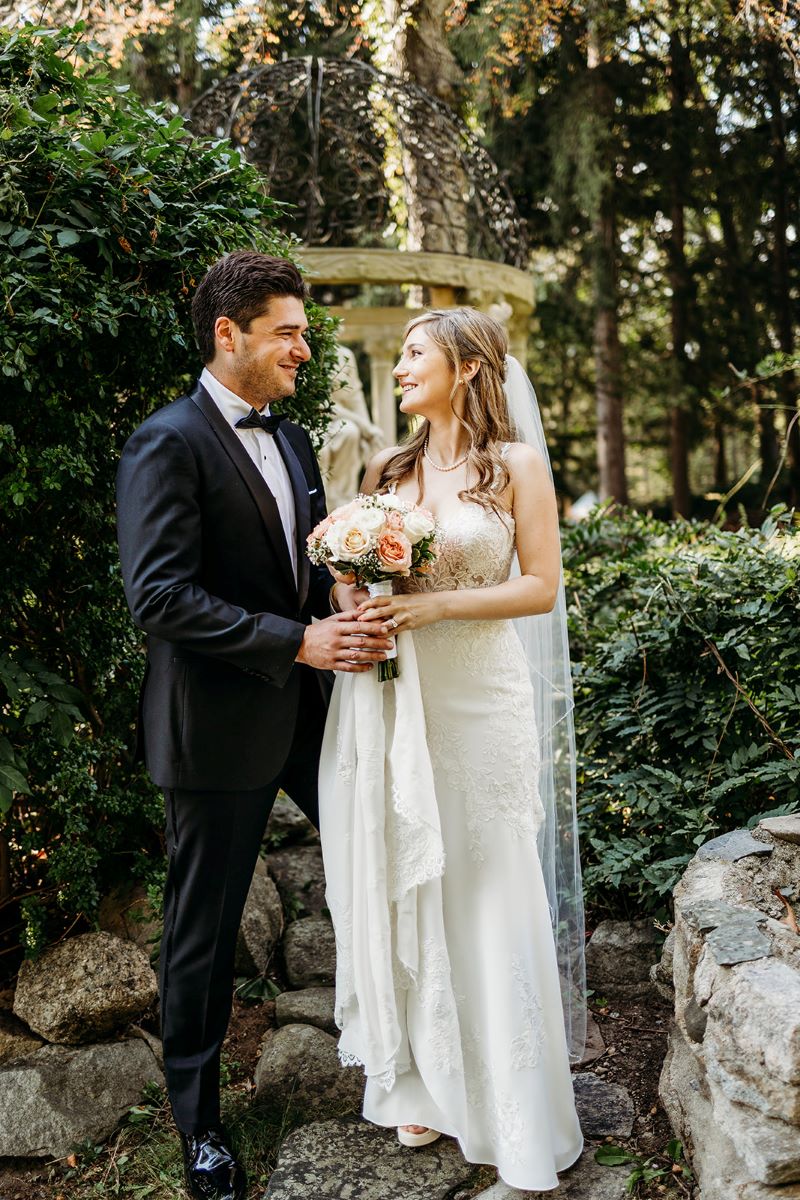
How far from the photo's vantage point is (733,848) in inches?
114

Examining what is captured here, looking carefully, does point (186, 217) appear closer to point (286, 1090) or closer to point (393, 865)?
point (393, 865)

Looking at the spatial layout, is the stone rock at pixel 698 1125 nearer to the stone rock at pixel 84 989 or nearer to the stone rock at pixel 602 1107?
the stone rock at pixel 602 1107

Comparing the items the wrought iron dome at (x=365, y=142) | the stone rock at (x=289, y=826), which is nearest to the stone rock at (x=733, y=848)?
the stone rock at (x=289, y=826)

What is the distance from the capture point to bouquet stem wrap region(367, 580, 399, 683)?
2580mm

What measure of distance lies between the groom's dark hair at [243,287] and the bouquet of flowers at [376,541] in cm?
59

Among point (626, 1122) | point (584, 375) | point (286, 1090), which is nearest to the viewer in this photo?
point (626, 1122)

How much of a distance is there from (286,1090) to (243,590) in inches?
63.9

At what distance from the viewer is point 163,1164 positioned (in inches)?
115

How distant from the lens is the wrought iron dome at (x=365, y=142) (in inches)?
299

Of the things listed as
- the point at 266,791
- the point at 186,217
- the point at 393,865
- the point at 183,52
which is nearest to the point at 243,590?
the point at 266,791

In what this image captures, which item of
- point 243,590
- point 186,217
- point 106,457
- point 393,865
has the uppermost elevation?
point 186,217

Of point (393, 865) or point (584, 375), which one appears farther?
point (584, 375)

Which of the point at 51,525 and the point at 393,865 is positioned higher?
the point at 51,525

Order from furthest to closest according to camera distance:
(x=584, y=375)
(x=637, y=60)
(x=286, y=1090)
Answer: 1. (x=584, y=375)
2. (x=637, y=60)
3. (x=286, y=1090)
